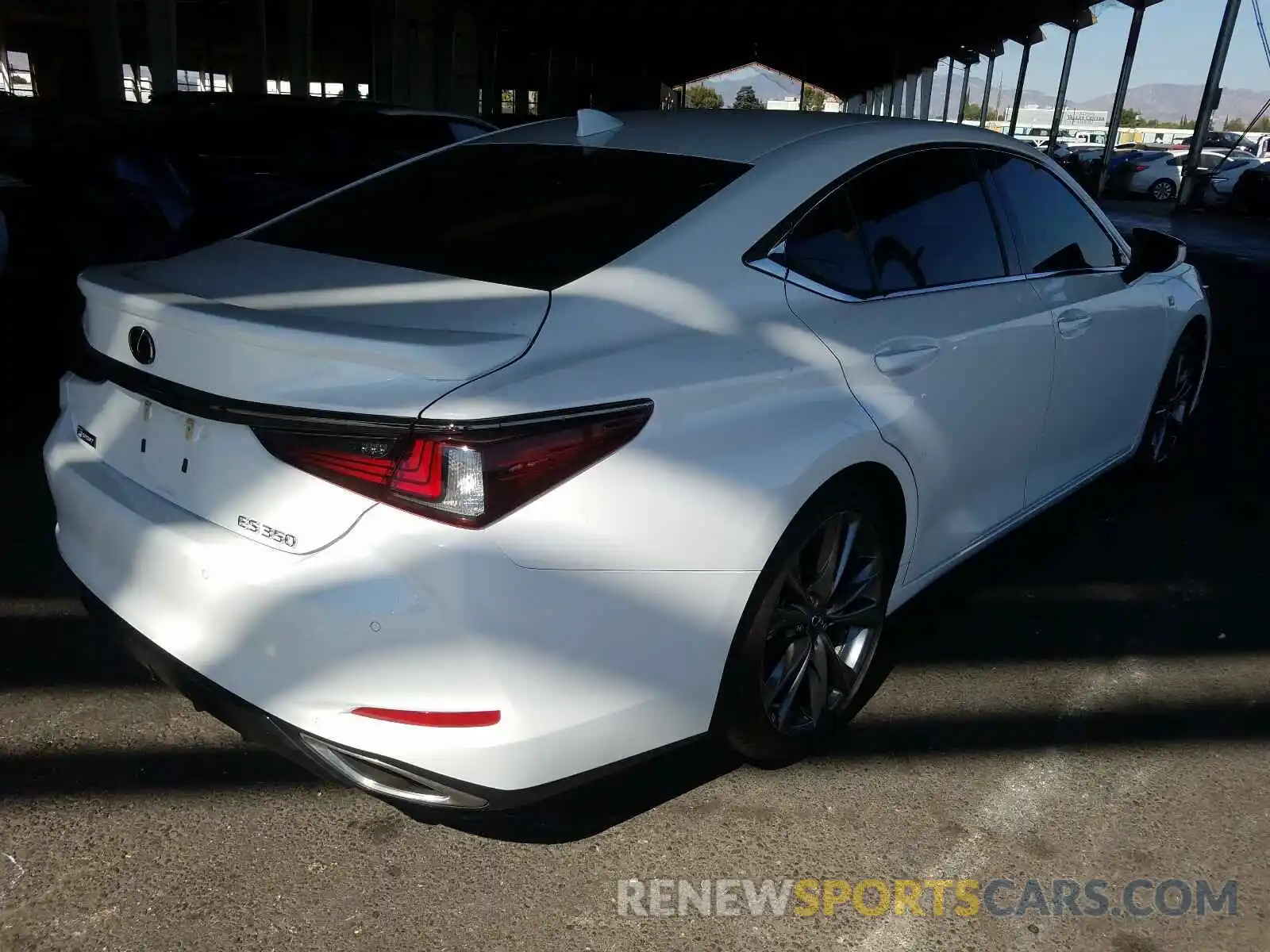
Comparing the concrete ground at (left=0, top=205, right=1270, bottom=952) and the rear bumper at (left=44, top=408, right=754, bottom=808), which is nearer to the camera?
the rear bumper at (left=44, top=408, right=754, bottom=808)

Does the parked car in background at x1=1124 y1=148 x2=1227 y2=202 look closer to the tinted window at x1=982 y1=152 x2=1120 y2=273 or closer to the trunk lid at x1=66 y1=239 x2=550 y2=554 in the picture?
the tinted window at x1=982 y1=152 x2=1120 y2=273

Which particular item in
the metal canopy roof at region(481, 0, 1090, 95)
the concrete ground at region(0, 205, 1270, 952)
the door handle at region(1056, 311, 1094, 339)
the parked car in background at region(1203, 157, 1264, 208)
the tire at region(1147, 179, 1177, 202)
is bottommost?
the tire at region(1147, 179, 1177, 202)

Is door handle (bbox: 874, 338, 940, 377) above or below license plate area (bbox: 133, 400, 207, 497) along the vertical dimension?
above

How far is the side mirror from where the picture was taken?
426cm

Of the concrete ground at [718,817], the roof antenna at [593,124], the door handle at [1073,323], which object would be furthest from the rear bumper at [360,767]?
the door handle at [1073,323]

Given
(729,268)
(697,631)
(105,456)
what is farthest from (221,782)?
(729,268)

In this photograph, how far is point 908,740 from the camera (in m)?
3.03

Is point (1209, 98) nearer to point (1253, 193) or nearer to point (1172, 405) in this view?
point (1253, 193)

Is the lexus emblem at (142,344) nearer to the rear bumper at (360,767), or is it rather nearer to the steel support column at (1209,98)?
the rear bumper at (360,767)

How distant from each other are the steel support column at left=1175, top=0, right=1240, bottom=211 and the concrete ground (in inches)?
A: 930

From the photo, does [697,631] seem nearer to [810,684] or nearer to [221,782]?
[810,684]

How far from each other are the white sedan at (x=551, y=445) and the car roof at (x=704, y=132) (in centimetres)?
2

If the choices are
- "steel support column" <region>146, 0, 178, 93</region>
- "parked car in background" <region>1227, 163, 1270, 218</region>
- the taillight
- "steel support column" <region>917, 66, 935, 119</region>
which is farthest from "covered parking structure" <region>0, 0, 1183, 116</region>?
the taillight

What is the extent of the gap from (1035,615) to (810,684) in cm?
135
